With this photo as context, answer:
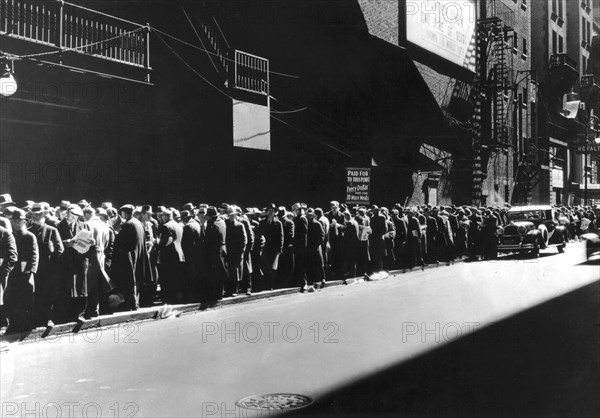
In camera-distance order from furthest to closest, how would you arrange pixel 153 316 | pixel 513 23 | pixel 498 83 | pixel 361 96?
pixel 513 23, pixel 498 83, pixel 361 96, pixel 153 316

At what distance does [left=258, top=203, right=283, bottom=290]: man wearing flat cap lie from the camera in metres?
14.6

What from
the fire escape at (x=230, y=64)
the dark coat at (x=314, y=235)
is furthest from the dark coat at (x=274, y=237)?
the fire escape at (x=230, y=64)

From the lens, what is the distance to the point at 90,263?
1048 centimetres

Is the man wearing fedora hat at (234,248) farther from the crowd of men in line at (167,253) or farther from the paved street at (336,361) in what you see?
the paved street at (336,361)

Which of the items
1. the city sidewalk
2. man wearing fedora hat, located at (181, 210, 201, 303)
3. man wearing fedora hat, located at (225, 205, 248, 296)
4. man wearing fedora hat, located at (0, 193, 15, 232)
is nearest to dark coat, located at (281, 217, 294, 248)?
the city sidewalk

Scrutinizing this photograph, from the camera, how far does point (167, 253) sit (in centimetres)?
1229

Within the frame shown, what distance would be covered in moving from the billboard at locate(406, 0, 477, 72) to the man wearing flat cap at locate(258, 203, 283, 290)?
16.6 m

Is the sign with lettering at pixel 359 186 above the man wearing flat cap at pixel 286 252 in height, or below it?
above

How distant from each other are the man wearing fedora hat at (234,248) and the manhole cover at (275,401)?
7.13 metres

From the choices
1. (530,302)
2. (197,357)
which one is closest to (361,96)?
(530,302)

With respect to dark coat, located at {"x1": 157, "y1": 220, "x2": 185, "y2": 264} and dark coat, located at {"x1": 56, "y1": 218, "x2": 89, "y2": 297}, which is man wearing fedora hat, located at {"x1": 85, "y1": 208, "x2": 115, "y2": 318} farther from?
dark coat, located at {"x1": 157, "y1": 220, "x2": 185, "y2": 264}

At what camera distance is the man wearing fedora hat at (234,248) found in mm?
13461

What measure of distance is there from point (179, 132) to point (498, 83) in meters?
25.0

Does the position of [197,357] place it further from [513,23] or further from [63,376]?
[513,23]
